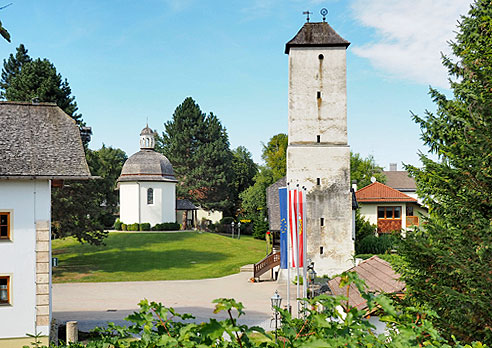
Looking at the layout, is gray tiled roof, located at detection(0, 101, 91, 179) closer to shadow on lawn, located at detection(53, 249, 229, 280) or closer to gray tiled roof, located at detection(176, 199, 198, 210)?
shadow on lawn, located at detection(53, 249, 229, 280)

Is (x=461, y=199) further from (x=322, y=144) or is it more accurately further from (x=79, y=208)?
(x=79, y=208)

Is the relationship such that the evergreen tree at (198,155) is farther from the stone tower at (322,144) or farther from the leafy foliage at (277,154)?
the stone tower at (322,144)

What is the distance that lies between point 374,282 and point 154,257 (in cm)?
2893

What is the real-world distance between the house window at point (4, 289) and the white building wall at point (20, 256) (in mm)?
150

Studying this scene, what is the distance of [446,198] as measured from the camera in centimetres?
860

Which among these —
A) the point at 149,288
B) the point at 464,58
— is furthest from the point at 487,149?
the point at 149,288

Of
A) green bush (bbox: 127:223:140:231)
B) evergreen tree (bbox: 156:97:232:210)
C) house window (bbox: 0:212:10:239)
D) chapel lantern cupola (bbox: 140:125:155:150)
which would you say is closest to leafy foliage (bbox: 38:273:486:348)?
house window (bbox: 0:212:10:239)

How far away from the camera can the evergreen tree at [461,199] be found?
22.9 ft

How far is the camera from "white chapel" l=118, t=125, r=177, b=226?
5216cm

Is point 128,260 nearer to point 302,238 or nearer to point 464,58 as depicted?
point 302,238

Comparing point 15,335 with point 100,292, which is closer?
point 15,335

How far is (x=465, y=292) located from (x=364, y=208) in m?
34.0

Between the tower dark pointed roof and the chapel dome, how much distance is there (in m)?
28.7

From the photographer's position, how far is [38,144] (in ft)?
53.9
